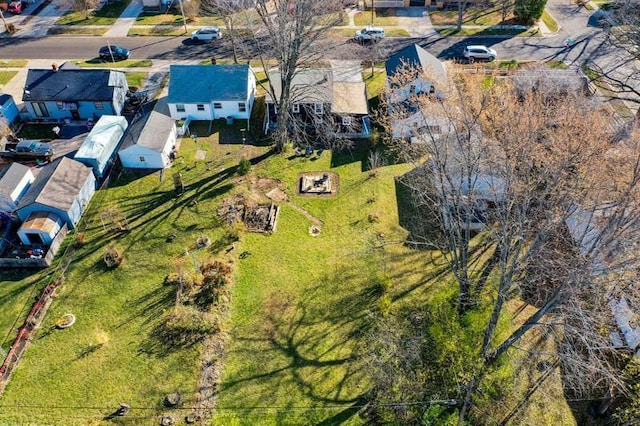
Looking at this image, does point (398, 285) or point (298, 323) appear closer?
point (298, 323)

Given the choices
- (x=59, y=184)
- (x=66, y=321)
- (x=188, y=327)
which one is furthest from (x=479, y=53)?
(x=66, y=321)

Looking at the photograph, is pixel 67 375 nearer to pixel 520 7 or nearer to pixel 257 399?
pixel 257 399

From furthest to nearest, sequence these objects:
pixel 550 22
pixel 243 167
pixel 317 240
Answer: pixel 550 22 → pixel 243 167 → pixel 317 240

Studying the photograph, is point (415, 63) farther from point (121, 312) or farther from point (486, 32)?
point (121, 312)

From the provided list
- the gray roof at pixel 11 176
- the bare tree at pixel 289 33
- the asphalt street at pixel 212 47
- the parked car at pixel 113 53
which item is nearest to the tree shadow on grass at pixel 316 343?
the bare tree at pixel 289 33

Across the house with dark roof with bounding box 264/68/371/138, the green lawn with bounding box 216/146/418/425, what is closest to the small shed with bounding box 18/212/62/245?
the green lawn with bounding box 216/146/418/425

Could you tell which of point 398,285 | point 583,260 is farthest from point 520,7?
point 583,260

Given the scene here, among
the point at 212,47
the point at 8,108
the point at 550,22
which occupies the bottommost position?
the point at 550,22
